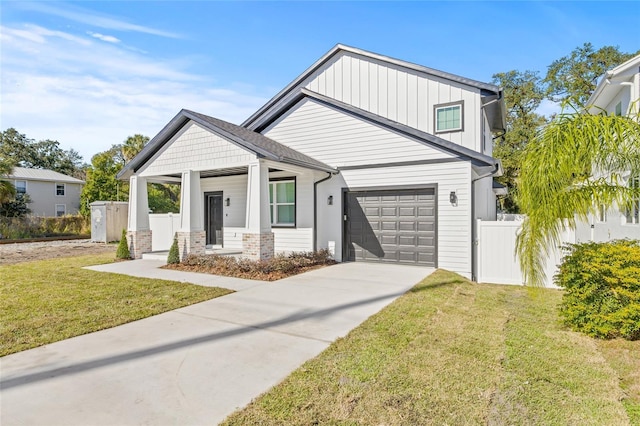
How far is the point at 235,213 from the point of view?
43.4ft

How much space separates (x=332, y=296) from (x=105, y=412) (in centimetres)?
433

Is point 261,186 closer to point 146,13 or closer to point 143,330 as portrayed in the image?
point 143,330

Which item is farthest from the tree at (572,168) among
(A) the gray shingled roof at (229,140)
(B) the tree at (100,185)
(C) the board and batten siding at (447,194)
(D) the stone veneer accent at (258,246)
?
(B) the tree at (100,185)

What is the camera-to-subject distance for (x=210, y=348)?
4.13 meters

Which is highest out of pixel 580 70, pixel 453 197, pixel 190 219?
pixel 580 70

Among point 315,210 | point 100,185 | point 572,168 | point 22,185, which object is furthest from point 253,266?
point 22,185

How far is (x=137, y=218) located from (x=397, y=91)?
393 inches

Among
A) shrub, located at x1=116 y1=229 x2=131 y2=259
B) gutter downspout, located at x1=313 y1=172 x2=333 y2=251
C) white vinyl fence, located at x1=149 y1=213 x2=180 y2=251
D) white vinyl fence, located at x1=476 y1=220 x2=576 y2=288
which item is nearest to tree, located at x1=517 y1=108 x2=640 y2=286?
white vinyl fence, located at x1=476 y1=220 x2=576 y2=288

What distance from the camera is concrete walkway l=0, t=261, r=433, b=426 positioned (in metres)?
2.84

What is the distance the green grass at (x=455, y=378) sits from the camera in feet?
9.05

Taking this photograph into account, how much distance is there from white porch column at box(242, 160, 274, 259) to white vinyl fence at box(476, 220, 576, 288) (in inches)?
221

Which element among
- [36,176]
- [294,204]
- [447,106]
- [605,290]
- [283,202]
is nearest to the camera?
[605,290]

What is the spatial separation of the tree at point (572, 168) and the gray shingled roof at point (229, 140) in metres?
6.00

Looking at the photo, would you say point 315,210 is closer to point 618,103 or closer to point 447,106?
point 447,106
